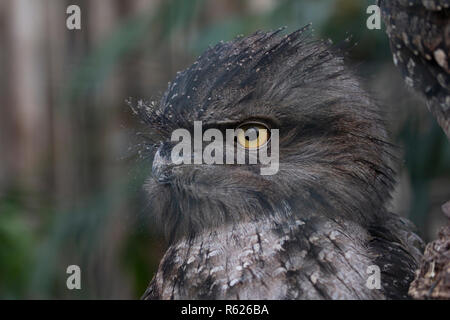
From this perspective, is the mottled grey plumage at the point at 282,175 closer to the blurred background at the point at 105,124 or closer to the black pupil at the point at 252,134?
the black pupil at the point at 252,134

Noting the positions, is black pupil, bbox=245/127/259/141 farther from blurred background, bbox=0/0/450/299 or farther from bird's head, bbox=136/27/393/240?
blurred background, bbox=0/0/450/299

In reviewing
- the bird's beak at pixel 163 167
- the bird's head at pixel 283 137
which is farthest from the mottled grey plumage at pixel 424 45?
the bird's beak at pixel 163 167

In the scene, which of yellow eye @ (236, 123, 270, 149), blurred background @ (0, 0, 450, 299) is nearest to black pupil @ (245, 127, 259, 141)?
yellow eye @ (236, 123, 270, 149)

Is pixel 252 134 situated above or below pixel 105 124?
below

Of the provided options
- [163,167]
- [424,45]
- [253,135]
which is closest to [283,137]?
[253,135]

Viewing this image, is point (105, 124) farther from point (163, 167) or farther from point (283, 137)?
point (283, 137)
